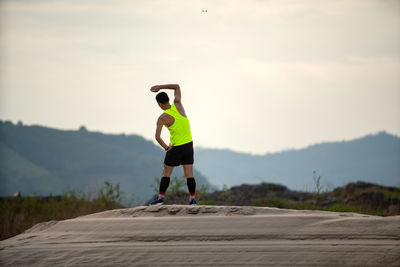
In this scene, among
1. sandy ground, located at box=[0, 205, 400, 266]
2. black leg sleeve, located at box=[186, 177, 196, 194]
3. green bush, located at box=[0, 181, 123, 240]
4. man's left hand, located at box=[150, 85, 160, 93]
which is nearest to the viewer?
sandy ground, located at box=[0, 205, 400, 266]

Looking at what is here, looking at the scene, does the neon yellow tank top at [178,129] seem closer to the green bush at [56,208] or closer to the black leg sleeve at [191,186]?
the black leg sleeve at [191,186]

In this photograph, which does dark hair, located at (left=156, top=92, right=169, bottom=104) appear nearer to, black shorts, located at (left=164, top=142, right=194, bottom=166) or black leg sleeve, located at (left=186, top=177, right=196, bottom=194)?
black shorts, located at (left=164, top=142, right=194, bottom=166)

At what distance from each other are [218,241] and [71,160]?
166 metres

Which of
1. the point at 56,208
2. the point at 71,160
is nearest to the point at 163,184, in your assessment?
the point at 56,208

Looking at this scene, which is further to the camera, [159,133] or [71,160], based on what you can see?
[71,160]

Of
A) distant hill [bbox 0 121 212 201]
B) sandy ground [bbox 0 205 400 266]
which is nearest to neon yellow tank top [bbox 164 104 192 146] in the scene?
sandy ground [bbox 0 205 400 266]

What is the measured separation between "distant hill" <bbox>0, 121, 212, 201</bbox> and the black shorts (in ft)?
460

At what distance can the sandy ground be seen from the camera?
502cm

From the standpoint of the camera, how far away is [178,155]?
7.53 meters

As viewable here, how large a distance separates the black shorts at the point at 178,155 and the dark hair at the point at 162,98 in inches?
26.3

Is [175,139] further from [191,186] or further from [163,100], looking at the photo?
[191,186]

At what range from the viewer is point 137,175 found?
166250 mm

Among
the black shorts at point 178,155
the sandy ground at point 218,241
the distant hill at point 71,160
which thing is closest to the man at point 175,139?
the black shorts at point 178,155

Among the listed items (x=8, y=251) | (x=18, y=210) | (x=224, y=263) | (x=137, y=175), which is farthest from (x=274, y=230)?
(x=137, y=175)
